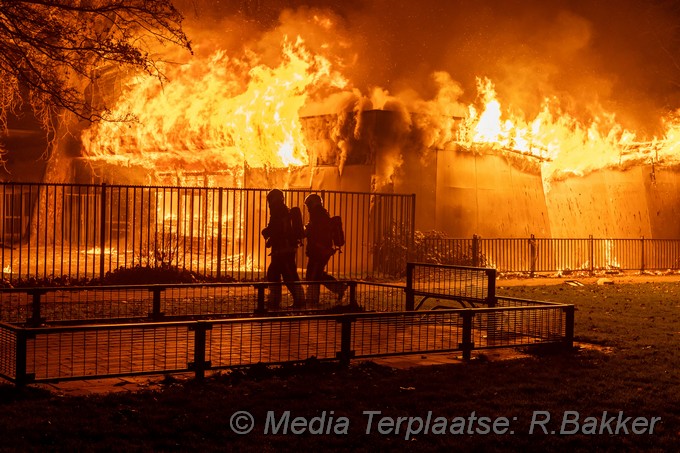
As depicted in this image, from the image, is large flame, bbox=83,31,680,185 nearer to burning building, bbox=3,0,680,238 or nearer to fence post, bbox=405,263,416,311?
burning building, bbox=3,0,680,238

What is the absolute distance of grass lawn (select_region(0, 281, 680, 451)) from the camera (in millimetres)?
6023

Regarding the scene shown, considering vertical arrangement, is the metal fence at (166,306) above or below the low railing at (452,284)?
below

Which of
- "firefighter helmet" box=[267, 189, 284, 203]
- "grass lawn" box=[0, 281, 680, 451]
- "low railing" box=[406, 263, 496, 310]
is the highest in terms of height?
"firefighter helmet" box=[267, 189, 284, 203]

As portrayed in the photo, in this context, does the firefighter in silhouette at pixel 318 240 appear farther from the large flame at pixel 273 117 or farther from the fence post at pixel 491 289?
the large flame at pixel 273 117

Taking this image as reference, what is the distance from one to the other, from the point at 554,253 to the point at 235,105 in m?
10.1

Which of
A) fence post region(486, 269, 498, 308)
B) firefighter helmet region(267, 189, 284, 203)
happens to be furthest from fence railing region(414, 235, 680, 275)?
fence post region(486, 269, 498, 308)

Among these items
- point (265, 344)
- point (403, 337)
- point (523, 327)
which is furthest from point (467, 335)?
point (265, 344)

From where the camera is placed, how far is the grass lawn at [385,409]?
602 cm

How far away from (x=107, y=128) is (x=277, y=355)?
21.5 metres

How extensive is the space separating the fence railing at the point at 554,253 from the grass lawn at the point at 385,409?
12592mm

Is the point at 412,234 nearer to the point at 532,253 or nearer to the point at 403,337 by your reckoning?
the point at 532,253

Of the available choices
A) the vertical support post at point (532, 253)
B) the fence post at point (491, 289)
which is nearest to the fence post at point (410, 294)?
the fence post at point (491, 289)

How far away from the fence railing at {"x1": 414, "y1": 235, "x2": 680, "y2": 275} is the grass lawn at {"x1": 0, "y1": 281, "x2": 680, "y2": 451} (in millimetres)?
12592

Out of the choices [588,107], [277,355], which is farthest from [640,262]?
[277,355]
